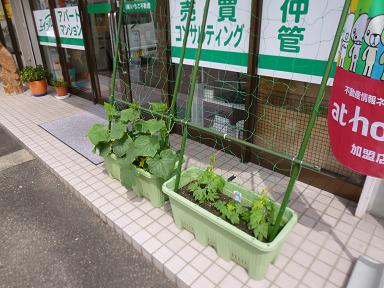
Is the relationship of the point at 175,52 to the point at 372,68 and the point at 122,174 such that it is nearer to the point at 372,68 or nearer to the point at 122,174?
the point at 122,174

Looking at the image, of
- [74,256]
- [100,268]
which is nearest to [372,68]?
[100,268]

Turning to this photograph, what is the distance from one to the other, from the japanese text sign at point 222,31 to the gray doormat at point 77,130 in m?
1.92

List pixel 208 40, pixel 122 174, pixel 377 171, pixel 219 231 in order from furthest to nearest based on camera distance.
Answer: pixel 208 40
pixel 122 174
pixel 219 231
pixel 377 171

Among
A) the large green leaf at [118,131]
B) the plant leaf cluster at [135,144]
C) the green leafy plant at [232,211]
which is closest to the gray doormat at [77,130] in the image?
the plant leaf cluster at [135,144]

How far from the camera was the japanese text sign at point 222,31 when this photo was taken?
9.96 feet

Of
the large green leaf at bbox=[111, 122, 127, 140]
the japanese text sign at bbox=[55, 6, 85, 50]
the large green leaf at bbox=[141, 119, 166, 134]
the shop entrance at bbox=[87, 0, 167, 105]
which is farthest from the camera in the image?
the japanese text sign at bbox=[55, 6, 85, 50]

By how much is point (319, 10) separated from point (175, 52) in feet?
6.21

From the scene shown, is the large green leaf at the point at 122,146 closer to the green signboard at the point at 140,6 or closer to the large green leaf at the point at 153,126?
the large green leaf at the point at 153,126

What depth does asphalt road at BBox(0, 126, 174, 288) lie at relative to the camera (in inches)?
92.2

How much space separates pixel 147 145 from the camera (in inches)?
105

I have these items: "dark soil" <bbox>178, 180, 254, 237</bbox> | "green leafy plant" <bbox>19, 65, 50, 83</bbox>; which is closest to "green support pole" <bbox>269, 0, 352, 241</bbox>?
"dark soil" <bbox>178, 180, 254, 237</bbox>

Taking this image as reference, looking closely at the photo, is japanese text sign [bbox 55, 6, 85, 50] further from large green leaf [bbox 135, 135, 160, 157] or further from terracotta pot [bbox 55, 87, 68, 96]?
large green leaf [bbox 135, 135, 160, 157]

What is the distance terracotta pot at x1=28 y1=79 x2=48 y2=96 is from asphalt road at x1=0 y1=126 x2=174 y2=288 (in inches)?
146

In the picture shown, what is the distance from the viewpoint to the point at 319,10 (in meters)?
2.47
